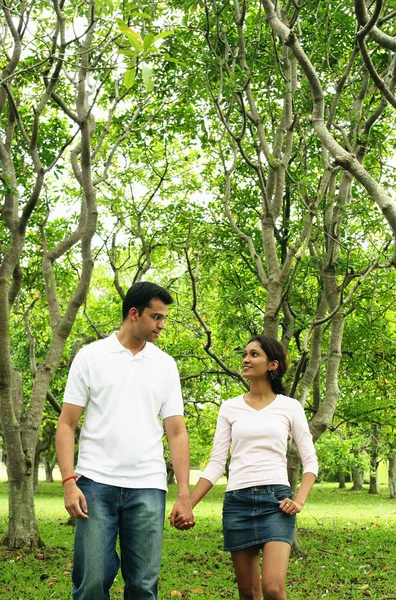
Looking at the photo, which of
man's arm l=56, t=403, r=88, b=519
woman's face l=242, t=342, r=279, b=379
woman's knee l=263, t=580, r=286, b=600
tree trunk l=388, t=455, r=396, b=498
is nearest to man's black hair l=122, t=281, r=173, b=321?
man's arm l=56, t=403, r=88, b=519

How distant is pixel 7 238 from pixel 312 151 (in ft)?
19.8

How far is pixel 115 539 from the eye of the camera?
3.92 meters

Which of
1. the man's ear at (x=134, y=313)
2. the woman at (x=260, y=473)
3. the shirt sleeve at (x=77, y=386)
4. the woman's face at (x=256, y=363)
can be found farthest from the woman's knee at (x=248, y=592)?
the man's ear at (x=134, y=313)

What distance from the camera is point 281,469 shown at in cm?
455

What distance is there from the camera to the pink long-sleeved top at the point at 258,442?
14.8 ft

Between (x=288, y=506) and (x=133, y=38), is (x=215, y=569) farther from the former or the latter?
(x=133, y=38)

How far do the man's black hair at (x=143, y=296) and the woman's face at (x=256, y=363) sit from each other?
0.80 meters

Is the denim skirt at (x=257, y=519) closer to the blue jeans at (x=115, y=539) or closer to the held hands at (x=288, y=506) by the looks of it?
the held hands at (x=288, y=506)

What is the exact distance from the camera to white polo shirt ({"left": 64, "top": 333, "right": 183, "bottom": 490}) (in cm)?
395

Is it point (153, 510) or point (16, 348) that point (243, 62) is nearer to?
point (153, 510)

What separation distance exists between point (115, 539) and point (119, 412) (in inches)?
26.3

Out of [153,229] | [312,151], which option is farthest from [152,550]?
[153,229]

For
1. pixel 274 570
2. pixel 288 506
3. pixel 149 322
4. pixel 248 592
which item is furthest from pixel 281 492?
pixel 149 322

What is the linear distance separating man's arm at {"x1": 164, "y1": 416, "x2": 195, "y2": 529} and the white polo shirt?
0.12 metres
